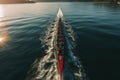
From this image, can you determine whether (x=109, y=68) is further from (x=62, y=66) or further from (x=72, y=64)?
(x=62, y=66)

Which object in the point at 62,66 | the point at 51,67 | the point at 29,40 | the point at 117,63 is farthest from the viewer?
the point at 29,40

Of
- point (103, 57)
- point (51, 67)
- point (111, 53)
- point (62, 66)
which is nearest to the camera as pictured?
point (62, 66)

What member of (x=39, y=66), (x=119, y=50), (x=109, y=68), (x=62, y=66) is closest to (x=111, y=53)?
(x=119, y=50)

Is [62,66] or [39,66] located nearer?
[62,66]

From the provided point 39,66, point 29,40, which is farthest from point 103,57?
point 29,40

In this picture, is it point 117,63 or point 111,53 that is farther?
point 111,53

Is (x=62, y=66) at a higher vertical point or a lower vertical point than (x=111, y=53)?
higher

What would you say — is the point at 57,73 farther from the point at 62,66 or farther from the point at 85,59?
the point at 85,59

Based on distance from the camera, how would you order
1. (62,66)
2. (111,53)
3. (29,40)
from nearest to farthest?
(62,66) → (111,53) → (29,40)

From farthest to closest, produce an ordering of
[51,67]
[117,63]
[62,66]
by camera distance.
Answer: [117,63]
[51,67]
[62,66]
